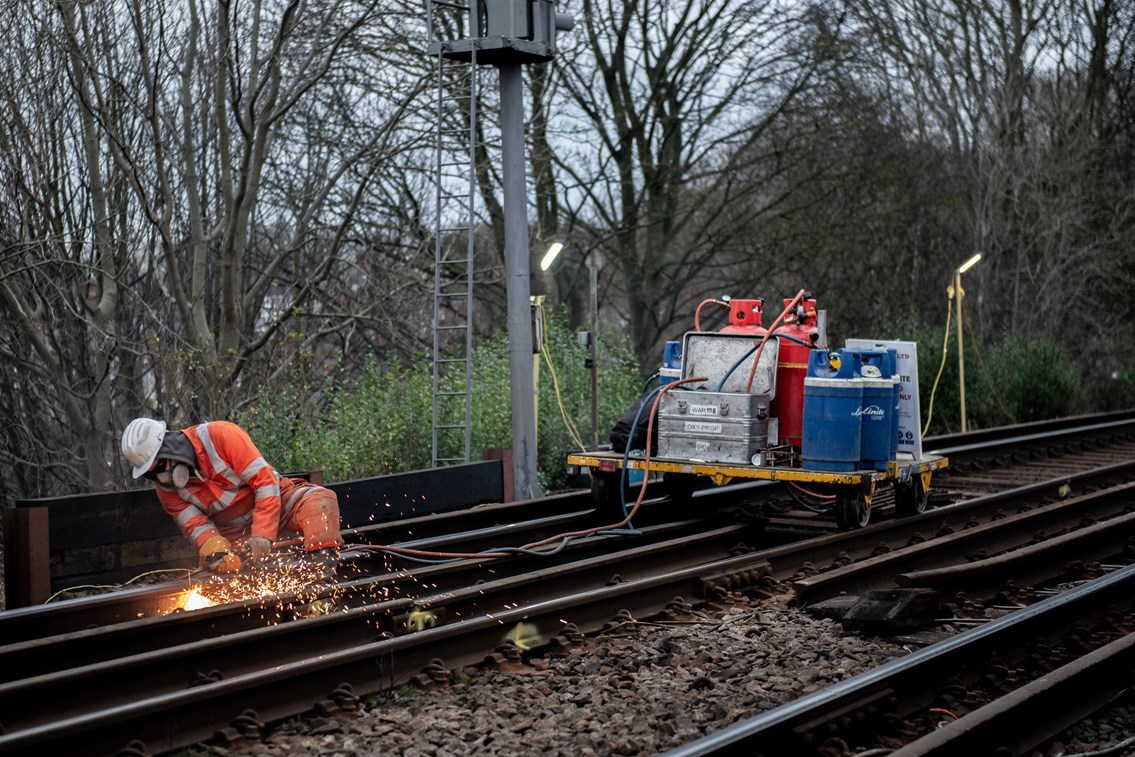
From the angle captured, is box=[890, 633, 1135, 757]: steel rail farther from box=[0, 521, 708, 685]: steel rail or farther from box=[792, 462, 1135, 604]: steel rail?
box=[0, 521, 708, 685]: steel rail

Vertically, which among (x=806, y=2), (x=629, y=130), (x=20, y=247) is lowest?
(x=20, y=247)

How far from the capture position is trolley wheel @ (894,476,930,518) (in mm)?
10914

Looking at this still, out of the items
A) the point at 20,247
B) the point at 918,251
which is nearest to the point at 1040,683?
the point at 20,247

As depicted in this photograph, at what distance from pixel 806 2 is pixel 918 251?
6.32 m

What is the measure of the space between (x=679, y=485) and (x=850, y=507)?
1.94 meters

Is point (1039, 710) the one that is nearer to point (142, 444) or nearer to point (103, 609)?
point (142, 444)

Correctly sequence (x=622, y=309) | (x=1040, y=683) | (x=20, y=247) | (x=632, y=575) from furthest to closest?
(x=622, y=309), (x=20, y=247), (x=632, y=575), (x=1040, y=683)

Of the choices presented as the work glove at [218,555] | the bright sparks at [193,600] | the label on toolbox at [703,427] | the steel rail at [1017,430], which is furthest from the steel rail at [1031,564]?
the steel rail at [1017,430]

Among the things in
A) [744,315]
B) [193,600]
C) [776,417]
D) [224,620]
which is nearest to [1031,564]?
[776,417]

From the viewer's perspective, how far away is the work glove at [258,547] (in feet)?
23.6

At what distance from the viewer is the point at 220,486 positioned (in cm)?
745

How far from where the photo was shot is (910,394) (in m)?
11.0

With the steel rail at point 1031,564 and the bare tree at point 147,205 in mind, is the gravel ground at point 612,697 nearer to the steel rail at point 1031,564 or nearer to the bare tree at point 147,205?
the steel rail at point 1031,564

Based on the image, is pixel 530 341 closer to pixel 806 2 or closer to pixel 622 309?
pixel 806 2
